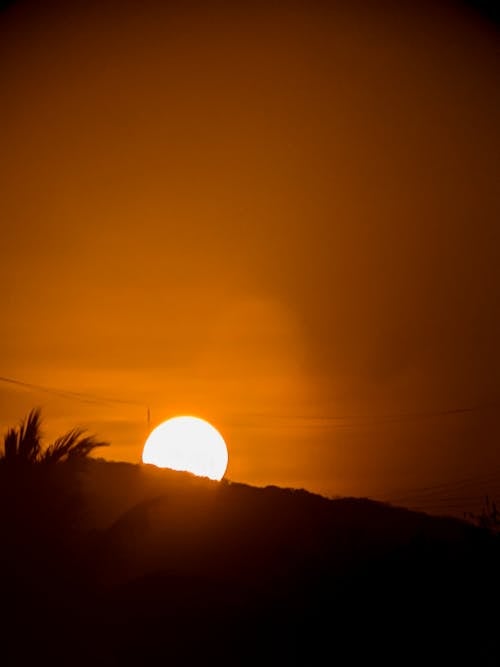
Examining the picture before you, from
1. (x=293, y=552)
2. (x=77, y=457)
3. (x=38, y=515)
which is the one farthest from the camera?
(x=293, y=552)

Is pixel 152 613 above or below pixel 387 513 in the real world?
below

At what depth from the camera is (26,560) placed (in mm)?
11820

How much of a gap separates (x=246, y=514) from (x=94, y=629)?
975 centimetres

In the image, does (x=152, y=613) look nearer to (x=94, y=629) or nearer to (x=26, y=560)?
(x=94, y=629)

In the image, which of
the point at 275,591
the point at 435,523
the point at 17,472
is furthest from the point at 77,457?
the point at 435,523

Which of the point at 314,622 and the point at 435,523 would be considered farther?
the point at 435,523

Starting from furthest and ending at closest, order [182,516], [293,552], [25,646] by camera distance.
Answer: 1. [182,516]
2. [293,552]
3. [25,646]

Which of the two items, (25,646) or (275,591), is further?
(275,591)

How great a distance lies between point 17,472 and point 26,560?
161 centimetres

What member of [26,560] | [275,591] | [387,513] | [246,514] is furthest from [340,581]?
[387,513]

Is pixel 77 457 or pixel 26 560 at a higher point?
pixel 77 457

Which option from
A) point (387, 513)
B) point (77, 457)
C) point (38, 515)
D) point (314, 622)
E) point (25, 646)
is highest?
point (387, 513)

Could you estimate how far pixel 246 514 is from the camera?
808 inches

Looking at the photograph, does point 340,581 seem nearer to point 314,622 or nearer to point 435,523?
point 314,622
